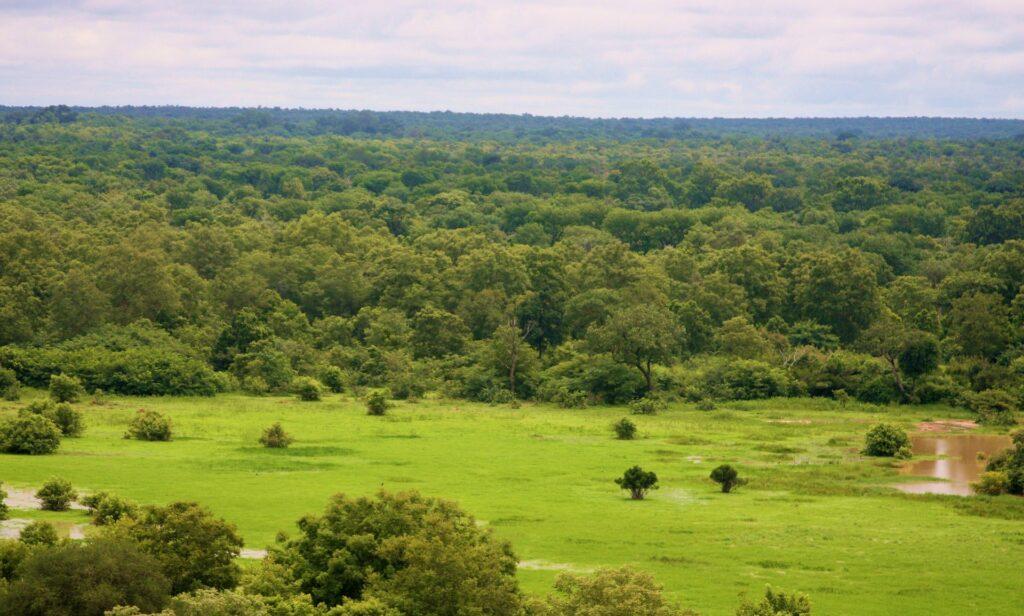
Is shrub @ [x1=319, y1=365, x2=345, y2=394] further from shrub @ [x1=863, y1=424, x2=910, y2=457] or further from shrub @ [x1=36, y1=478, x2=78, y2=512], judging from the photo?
shrub @ [x1=36, y1=478, x2=78, y2=512]

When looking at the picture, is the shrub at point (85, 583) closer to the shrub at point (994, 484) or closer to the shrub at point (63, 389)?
the shrub at point (994, 484)

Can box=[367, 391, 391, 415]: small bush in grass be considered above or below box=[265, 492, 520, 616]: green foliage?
below

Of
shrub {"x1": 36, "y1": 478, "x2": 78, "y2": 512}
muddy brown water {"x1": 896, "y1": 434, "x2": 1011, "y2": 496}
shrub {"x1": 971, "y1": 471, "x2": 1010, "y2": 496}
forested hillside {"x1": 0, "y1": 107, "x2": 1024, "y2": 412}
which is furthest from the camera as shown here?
forested hillside {"x1": 0, "y1": 107, "x2": 1024, "y2": 412}

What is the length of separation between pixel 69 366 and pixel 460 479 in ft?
81.8

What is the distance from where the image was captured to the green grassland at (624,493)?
28516 millimetres

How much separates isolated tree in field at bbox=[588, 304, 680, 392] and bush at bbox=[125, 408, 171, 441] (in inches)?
889

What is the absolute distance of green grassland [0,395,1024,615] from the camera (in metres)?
28.5

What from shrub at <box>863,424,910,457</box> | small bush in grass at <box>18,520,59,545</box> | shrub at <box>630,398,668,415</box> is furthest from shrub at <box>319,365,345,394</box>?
small bush in grass at <box>18,520,59,545</box>

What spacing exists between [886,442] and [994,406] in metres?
12.0

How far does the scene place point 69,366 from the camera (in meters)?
55.6

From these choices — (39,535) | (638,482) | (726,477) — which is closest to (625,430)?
(726,477)

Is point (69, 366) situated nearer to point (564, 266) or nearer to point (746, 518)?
point (564, 266)

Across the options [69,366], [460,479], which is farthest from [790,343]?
[69,366]

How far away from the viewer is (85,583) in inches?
790
